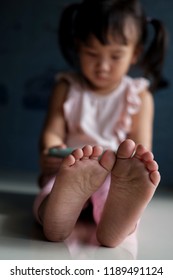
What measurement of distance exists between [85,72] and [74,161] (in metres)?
0.58

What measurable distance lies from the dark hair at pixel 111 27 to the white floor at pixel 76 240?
49cm

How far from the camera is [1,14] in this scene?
185cm

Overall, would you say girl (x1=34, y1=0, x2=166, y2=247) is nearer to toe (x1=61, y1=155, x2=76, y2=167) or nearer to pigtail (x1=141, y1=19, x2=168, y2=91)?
pigtail (x1=141, y1=19, x2=168, y2=91)

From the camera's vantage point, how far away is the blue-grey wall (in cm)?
185

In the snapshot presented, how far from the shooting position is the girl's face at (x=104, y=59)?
1.34 m

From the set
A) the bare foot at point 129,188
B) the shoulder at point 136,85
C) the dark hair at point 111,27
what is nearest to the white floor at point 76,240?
the bare foot at point 129,188

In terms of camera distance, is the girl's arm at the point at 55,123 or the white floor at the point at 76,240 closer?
the white floor at the point at 76,240

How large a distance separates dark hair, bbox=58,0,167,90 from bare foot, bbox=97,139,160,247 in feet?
1.79

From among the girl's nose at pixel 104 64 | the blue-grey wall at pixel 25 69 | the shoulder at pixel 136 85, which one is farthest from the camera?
the blue-grey wall at pixel 25 69

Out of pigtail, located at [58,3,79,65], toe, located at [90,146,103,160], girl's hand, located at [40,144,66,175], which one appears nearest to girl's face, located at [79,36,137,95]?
pigtail, located at [58,3,79,65]

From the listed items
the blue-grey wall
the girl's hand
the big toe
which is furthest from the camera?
the blue-grey wall

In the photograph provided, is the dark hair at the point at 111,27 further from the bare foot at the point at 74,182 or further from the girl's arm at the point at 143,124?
the bare foot at the point at 74,182

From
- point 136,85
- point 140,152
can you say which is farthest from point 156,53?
point 140,152
